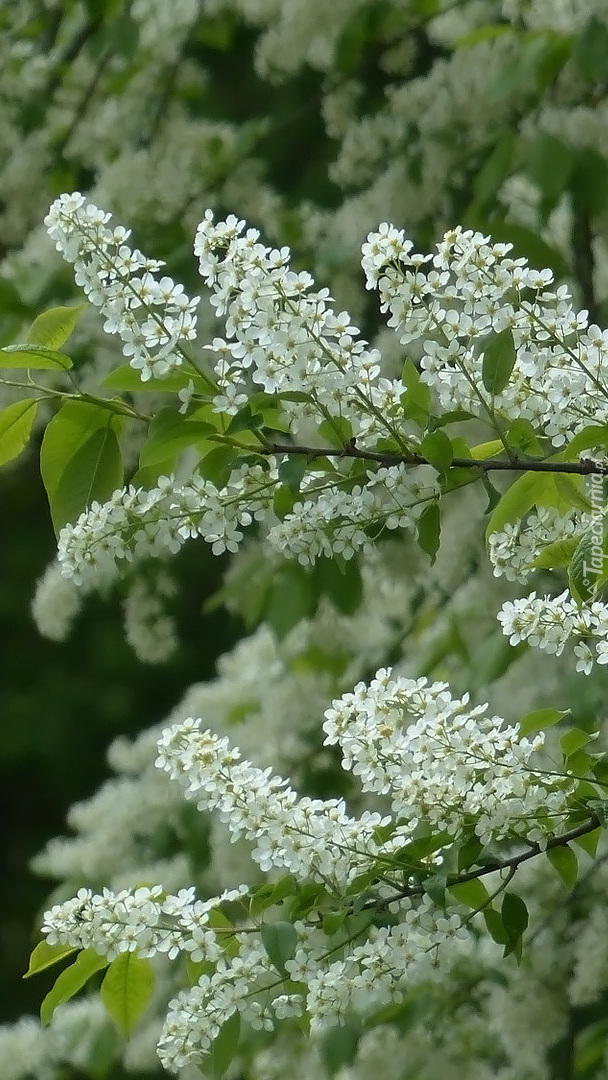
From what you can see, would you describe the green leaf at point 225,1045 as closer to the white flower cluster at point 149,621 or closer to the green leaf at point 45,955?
the green leaf at point 45,955

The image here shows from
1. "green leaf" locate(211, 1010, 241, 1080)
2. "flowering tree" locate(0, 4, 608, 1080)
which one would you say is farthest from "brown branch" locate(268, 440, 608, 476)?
"green leaf" locate(211, 1010, 241, 1080)

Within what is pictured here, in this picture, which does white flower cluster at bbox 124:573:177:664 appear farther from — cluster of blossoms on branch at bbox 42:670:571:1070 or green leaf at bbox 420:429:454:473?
green leaf at bbox 420:429:454:473

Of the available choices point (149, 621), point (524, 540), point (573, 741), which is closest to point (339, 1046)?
point (149, 621)

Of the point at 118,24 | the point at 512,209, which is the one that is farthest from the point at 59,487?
the point at 512,209

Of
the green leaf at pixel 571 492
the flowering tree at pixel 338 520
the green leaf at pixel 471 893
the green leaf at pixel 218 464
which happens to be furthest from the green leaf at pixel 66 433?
the green leaf at pixel 471 893

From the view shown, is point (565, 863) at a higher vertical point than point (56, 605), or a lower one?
lower

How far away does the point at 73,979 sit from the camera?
1198mm

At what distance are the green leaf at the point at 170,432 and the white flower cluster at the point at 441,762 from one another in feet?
0.79

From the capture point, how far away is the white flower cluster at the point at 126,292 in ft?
3.32

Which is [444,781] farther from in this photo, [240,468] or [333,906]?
[240,468]

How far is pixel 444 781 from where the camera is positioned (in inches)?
42.6

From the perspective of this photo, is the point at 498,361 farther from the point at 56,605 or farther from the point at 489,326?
the point at 56,605

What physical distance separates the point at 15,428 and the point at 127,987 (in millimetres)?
479

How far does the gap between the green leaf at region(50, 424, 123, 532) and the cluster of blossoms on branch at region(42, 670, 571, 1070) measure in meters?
0.20
